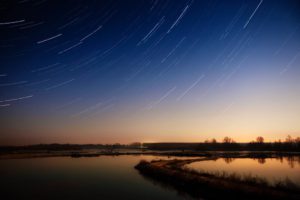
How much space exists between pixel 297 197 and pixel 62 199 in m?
18.5

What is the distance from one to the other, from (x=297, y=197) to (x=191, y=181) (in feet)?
37.0

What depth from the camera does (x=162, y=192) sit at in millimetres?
26656

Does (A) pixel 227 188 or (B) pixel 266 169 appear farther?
(B) pixel 266 169

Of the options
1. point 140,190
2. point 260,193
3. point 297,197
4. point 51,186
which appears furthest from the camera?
point 51,186

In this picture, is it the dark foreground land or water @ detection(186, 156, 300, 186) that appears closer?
the dark foreground land

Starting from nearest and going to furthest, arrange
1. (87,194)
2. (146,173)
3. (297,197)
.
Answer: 1. (297,197)
2. (87,194)
3. (146,173)

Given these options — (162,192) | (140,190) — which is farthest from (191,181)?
(140,190)

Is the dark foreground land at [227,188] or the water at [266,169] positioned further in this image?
the water at [266,169]

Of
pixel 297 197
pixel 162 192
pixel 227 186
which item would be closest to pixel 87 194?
pixel 162 192

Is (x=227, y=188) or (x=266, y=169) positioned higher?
(x=227, y=188)

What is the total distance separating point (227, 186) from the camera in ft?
78.0

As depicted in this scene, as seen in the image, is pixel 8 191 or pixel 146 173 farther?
pixel 146 173

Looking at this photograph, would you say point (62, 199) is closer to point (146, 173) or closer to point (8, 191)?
point (8, 191)

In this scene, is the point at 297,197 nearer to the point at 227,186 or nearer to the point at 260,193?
the point at 260,193
